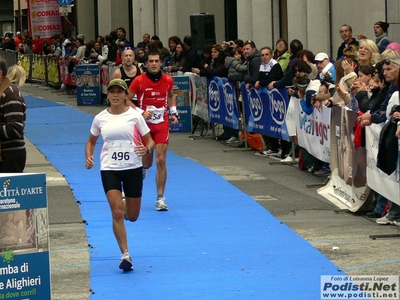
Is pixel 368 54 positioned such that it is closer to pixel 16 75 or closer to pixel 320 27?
pixel 16 75

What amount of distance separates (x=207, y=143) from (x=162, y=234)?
9.64 meters

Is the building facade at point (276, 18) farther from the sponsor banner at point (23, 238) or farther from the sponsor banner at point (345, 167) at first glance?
the sponsor banner at point (23, 238)

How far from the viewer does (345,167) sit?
12.9 meters

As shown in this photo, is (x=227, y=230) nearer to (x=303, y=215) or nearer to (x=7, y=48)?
(x=303, y=215)

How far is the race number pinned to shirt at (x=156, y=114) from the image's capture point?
12.7 meters

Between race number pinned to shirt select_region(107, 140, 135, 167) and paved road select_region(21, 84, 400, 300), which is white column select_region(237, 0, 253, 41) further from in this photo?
race number pinned to shirt select_region(107, 140, 135, 167)

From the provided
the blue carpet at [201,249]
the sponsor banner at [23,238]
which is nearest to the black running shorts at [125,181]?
the blue carpet at [201,249]

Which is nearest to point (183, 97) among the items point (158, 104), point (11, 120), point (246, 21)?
point (246, 21)

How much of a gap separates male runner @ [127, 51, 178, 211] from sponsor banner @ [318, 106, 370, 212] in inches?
90.0

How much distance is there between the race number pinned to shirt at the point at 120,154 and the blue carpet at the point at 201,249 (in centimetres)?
105

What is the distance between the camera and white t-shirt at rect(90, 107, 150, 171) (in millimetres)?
9500

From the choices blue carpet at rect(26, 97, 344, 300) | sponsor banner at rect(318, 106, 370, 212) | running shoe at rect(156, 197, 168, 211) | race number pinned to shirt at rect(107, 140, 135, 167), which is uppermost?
race number pinned to shirt at rect(107, 140, 135, 167)

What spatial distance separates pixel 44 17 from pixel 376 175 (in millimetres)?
35822

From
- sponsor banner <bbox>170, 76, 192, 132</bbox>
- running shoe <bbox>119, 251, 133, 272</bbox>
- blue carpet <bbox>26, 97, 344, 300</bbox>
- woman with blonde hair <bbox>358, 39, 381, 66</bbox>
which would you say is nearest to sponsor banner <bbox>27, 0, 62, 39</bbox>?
sponsor banner <bbox>170, 76, 192, 132</bbox>
